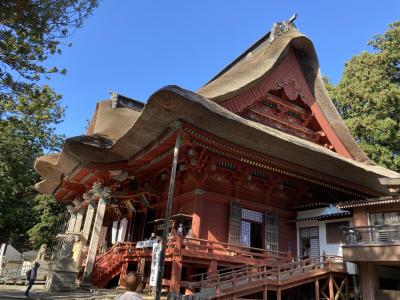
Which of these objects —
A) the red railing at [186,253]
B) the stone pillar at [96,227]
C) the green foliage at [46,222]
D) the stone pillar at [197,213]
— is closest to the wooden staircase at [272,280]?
the red railing at [186,253]

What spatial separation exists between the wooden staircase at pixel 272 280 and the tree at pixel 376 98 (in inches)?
479

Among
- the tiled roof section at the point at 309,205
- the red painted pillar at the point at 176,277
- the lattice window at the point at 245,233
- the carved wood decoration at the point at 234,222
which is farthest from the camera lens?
the tiled roof section at the point at 309,205

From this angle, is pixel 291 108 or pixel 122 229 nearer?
pixel 291 108

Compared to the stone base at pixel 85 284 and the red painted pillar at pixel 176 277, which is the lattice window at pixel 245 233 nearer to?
the red painted pillar at pixel 176 277

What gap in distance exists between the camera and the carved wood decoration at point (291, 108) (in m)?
14.2

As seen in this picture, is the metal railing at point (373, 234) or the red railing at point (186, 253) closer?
the metal railing at point (373, 234)

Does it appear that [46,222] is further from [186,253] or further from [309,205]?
[309,205]

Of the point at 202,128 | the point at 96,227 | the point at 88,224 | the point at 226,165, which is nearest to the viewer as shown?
the point at 202,128

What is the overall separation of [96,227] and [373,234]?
29.8 ft

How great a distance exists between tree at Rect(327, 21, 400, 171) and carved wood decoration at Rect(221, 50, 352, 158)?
302 inches

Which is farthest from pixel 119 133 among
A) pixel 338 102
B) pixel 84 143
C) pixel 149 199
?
pixel 338 102

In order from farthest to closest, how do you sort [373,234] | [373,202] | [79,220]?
[79,220], [373,202], [373,234]

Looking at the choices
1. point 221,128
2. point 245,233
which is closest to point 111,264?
point 245,233

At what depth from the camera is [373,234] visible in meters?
10.4
